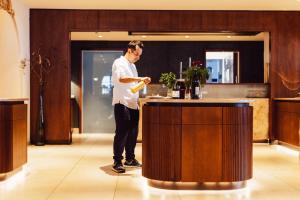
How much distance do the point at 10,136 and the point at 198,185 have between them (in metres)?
2.06

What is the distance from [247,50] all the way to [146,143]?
29.3 feet

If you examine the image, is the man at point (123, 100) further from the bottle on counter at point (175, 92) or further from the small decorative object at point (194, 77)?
the small decorative object at point (194, 77)

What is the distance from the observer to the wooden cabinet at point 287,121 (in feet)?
27.0

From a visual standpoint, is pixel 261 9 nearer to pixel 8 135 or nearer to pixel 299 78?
pixel 299 78

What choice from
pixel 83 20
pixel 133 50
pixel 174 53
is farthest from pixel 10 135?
pixel 174 53

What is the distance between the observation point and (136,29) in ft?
32.0

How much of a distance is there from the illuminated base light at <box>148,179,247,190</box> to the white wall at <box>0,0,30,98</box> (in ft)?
13.4

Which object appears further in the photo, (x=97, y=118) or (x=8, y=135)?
(x=97, y=118)

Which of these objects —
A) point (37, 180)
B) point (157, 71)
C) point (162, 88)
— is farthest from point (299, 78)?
point (37, 180)

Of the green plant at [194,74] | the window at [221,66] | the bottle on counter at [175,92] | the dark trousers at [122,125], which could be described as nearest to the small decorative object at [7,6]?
the dark trousers at [122,125]

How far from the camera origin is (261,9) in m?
9.74

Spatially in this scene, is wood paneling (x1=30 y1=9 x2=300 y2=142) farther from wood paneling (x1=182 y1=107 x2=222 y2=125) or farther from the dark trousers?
wood paneling (x1=182 y1=107 x2=222 y2=125)

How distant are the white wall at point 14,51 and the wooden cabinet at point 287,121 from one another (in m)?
4.91

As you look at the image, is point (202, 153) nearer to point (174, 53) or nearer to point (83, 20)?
point (83, 20)
